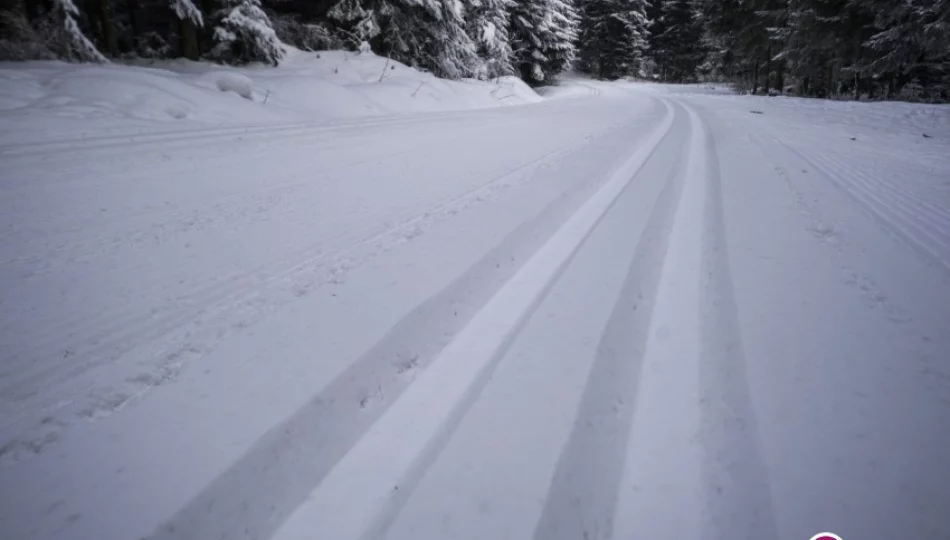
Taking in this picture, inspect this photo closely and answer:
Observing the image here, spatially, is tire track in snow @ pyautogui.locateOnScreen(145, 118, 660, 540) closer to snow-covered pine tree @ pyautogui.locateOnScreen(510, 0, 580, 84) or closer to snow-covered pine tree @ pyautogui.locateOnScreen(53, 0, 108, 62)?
snow-covered pine tree @ pyautogui.locateOnScreen(53, 0, 108, 62)

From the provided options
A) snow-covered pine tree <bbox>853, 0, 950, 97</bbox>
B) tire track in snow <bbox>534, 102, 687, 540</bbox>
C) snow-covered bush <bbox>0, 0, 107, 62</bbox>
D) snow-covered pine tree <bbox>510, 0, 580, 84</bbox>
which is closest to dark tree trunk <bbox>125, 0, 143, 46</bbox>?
snow-covered bush <bbox>0, 0, 107, 62</bbox>

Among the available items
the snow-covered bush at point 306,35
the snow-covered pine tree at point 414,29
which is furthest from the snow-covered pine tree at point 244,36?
the snow-covered pine tree at point 414,29

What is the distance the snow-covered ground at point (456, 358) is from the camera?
4.28 feet

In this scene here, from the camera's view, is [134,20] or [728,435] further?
[134,20]

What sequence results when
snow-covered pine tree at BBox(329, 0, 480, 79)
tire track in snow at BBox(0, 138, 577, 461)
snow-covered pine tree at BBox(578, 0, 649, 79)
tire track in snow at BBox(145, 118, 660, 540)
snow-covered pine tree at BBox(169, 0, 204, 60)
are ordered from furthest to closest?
snow-covered pine tree at BBox(578, 0, 649, 79)
snow-covered pine tree at BBox(329, 0, 480, 79)
snow-covered pine tree at BBox(169, 0, 204, 60)
tire track in snow at BBox(0, 138, 577, 461)
tire track in snow at BBox(145, 118, 660, 540)

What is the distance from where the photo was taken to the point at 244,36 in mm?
11617

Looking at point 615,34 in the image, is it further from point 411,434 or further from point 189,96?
point 411,434

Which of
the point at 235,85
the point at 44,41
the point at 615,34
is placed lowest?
the point at 235,85

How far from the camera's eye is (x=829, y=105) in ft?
49.3

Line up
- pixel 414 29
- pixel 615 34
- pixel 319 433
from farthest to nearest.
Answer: pixel 615 34 < pixel 414 29 < pixel 319 433

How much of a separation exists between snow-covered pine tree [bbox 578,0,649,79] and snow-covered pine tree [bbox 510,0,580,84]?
1380 cm

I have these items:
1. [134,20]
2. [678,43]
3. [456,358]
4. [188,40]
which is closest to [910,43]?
[456,358]

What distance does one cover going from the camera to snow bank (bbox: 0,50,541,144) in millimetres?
5457

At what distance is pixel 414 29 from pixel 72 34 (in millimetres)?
10345
